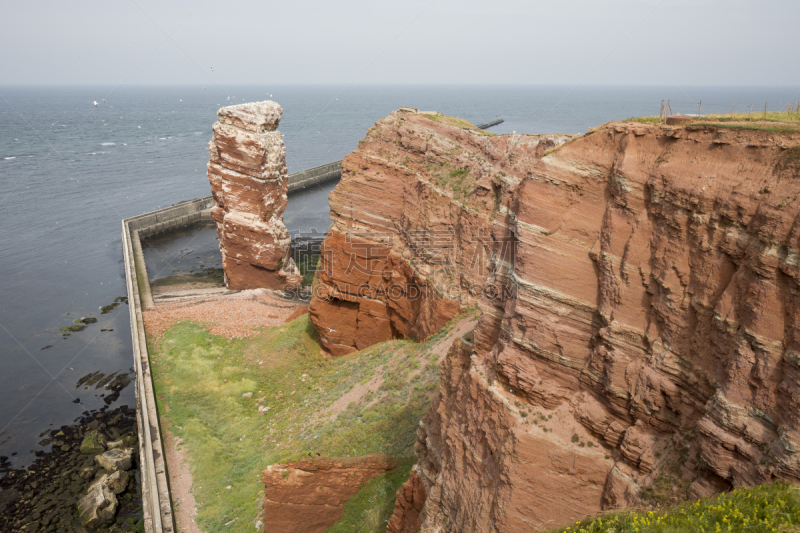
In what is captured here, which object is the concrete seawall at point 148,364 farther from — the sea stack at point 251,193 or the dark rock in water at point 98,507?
the sea stack at point 251,193

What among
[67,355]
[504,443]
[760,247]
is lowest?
[67,355]

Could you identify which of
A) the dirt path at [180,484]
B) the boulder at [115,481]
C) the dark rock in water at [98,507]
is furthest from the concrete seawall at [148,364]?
the dark rock in water at [98,507]

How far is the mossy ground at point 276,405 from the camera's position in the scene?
21922mm

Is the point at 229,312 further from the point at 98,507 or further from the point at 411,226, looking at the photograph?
the point at 411,226

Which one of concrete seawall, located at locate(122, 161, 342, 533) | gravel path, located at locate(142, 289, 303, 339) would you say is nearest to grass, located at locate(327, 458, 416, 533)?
concrete seawall, located at locate(122, 161, 342, 533)

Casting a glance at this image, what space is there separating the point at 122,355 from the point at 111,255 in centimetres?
2669

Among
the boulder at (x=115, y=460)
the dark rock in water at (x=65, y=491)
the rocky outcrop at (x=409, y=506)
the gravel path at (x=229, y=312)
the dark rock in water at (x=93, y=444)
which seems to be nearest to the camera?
the rocky outcrop at (x=409, y=506)

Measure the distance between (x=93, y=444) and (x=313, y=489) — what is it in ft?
60.1

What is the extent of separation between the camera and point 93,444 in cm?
3019

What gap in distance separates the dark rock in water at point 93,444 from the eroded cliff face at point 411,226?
14.8 meters

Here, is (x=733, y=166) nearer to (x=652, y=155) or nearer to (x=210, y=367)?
(x=652, y=155)

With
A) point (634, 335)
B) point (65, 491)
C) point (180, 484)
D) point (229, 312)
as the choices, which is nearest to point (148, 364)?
point (65, 491)

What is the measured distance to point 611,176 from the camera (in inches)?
440

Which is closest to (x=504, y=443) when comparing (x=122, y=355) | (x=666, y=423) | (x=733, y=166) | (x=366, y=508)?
(x=666, y=423)
